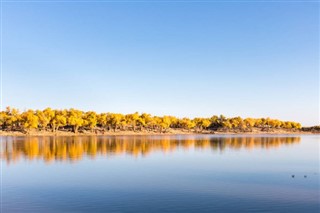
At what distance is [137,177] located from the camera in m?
35.3

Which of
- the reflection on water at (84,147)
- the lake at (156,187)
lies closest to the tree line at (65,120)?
the reflection on water at (84,147)

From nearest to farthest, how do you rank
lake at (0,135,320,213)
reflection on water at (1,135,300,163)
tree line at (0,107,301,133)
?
1. lake at (0,135,320,213)
2. reflection on water at (1,135,300,163)
3. tree line at (0,107,301,133)

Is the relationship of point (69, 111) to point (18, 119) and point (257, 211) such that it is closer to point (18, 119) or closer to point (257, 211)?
point (18, 119)

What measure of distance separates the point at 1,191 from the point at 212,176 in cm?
2067

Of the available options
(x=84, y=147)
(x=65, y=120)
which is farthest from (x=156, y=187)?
(x=65, y=120)

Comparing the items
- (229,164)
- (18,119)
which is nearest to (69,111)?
(18,119)

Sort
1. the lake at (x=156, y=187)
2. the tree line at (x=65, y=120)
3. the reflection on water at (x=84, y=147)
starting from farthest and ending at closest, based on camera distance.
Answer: the tree line at (x=65, y=120) < the reflection on water at (x=84, y=147) < the lake at (x=156, y=187)

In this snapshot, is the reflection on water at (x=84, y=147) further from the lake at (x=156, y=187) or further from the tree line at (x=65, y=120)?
the tree line at (x=65, y=120)

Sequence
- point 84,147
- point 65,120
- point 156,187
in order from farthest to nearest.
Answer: point 65,120 → point 84,147 → point 156,187

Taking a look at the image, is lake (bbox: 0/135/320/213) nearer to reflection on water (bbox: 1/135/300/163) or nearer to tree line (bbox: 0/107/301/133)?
reflection on water (bbox: 1/135/300/163)

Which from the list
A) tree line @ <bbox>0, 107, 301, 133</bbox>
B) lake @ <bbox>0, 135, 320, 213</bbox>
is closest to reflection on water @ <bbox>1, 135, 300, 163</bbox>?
lake @ <bbox>0, 135, 320, 213</bbox>

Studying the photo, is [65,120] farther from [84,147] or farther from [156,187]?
[156,187]

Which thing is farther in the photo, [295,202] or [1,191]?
[1,191]

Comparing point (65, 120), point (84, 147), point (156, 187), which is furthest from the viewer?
point (65, 120)
